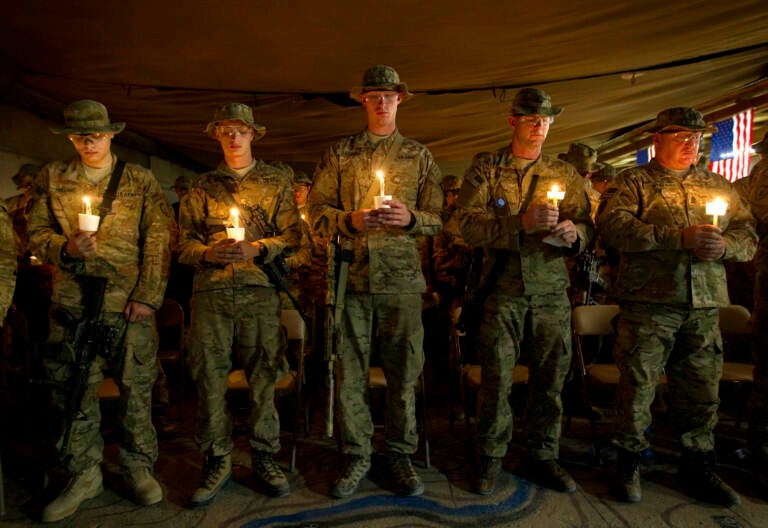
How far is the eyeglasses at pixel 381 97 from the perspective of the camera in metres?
3.02

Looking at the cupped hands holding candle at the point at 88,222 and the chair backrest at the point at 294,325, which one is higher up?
the cupped hands holding candle at the point at 88,222

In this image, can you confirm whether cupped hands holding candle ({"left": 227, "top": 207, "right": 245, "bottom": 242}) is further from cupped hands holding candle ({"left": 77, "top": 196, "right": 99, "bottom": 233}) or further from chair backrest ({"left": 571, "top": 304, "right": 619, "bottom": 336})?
chair backrest ({"left": 571, "top": 304, "right": 619, "bottom": 336})

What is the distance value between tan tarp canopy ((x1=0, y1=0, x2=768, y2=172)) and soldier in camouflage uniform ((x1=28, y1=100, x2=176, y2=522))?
128 centimetres

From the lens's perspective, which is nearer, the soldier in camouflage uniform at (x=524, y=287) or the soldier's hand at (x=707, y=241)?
the soldier's hand at (x=707, y=241)

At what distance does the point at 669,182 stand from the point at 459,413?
8.31 ft

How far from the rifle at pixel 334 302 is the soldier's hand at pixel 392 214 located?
1.20 feet

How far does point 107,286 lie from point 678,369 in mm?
3447

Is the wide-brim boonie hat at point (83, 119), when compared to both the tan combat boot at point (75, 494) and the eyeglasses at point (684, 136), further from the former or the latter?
the eyeglasses at point (684, 136)

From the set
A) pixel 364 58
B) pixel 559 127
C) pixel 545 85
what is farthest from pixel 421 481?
pixel 559 127

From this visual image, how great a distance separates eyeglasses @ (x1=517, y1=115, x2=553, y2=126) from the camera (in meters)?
3.02

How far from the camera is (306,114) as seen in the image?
6020 millimetres

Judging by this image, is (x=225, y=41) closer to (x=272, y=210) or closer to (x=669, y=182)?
(x=272, y=210)

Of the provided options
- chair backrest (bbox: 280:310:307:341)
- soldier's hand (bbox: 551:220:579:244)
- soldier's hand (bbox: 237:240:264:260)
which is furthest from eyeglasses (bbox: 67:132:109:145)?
soldier's hand (bbox: 551:220:579:244)

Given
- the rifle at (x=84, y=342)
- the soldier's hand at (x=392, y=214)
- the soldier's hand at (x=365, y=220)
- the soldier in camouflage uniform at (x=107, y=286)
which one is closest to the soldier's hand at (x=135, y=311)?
the soldier in camouflage uniform at (x=107, y=286)
